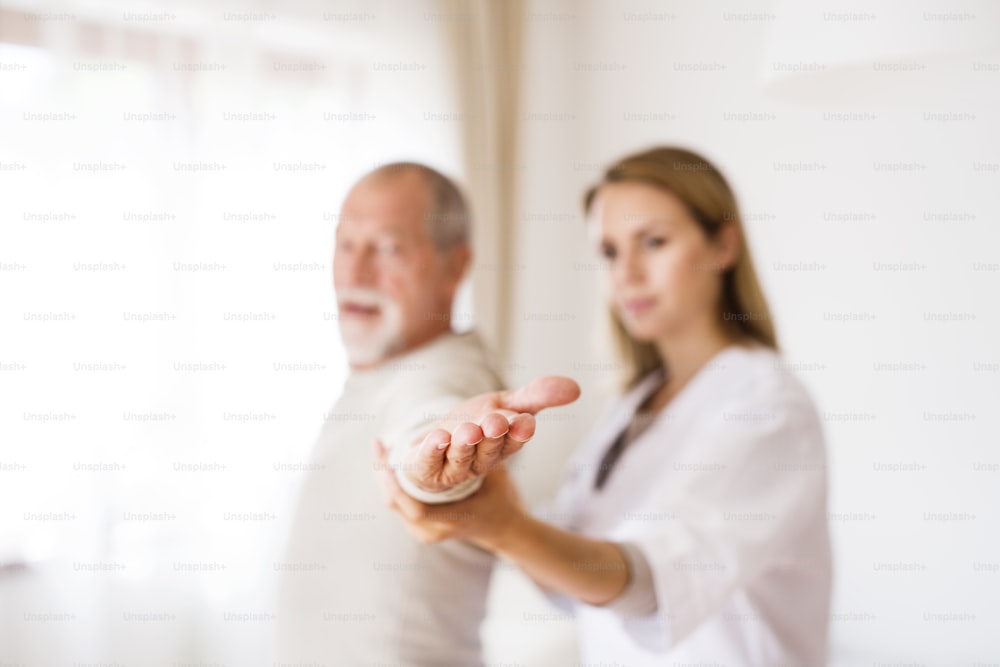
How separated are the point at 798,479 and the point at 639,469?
0.23m

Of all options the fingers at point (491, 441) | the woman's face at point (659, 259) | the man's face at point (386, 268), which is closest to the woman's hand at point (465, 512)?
the fingers at point (491, 441)

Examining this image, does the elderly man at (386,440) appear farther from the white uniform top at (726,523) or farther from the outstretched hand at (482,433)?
the white uniform top at (726,523)

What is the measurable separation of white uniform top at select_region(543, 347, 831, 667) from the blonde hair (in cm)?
6

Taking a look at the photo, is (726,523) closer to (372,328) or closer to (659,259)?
(659,259)

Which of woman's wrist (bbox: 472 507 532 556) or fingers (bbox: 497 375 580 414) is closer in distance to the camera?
fingers (bbox: 497 375 580 414)

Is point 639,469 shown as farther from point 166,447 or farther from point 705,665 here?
point 166,447

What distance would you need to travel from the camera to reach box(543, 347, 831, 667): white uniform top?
35.7 inches

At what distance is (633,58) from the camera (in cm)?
222

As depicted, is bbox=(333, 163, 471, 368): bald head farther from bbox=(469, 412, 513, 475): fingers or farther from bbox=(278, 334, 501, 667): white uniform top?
bbox=(469, 412, 513, 475): fingers

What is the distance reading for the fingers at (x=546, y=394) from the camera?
60cm

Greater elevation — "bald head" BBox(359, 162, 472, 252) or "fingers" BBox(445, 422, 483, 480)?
"bald head" BBox(359, 162, 472, 252)

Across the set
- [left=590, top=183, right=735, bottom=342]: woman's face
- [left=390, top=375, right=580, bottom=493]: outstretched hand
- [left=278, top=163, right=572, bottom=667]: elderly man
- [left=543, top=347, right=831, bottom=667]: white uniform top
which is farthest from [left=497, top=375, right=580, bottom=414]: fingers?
[left=590, top=183, right=735, bottom=342]: woman's face

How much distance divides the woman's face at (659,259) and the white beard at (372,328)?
0.36 meters

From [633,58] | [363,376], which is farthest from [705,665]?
[633,58]
